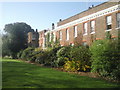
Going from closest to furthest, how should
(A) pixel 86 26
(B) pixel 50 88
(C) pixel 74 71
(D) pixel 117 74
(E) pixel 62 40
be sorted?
(B) pixel 50 88 < (D) pixel 117 74 < (C) pixel 74 71 < (A) pixel 86 26 < (E) pixel 62 40

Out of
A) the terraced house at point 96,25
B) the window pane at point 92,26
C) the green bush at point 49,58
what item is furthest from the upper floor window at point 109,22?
the green bush at point 49,58

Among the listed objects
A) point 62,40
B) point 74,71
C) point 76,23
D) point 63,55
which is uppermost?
point 76,23

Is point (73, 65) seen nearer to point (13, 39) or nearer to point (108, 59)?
point (108, 59)

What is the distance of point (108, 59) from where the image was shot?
34.9 ft

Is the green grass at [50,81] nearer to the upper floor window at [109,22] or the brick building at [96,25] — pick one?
the brick building at [96,25]

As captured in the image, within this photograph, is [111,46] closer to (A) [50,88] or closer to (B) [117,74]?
(B) [117,74]

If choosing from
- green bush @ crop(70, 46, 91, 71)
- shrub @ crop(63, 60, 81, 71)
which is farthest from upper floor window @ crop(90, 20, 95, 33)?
shrub @ crop(63, 60, 81, 71)

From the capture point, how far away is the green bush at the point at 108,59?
1036cm

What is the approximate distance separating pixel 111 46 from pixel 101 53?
0.83m

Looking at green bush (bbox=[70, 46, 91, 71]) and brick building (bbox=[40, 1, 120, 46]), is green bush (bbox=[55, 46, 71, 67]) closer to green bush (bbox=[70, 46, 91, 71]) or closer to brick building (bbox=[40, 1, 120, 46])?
brick building (bbox=[40, 1, 120, 46])

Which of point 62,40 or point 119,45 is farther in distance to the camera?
point 62,40

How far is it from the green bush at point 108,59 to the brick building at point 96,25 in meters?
5.19

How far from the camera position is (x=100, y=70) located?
11367mm

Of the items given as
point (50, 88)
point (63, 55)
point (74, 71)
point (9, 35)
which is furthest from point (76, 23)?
point (9, 35)
